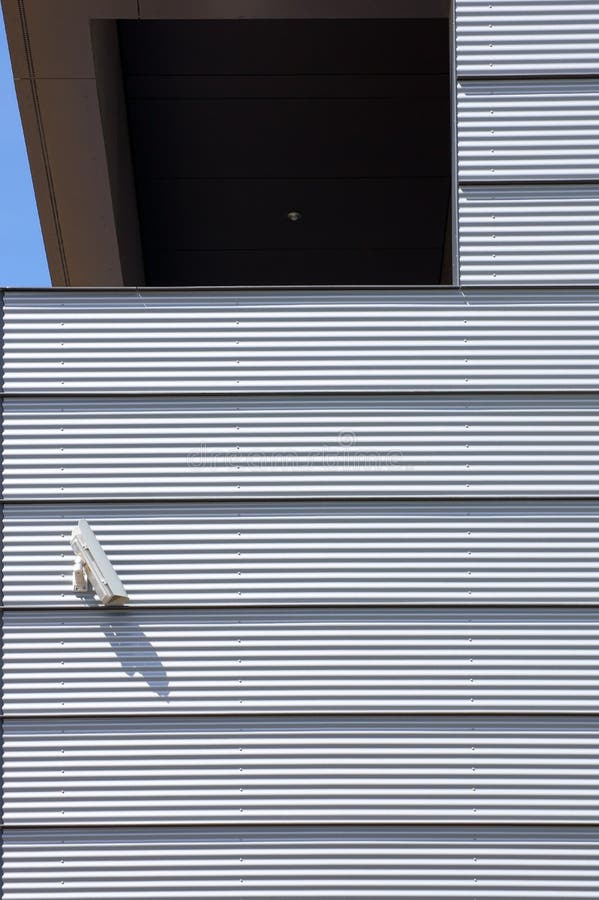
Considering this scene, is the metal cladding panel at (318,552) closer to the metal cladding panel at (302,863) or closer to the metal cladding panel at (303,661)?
the metal cladding panel at (303,661)

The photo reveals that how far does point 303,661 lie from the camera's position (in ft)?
25.0

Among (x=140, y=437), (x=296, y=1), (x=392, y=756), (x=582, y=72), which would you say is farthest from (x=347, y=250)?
(x=392, y=756)

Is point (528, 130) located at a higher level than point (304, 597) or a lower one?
higher

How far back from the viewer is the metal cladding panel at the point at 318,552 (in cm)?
769

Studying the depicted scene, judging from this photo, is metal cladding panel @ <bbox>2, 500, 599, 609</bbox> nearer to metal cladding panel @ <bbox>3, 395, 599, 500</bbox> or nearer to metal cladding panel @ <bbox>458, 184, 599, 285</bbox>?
metal cladding panel @ <bbox>3, 395, 599, 500</bbox>

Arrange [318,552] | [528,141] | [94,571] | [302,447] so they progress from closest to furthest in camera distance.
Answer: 1. [94,571]
2. [318,552]
3. [302,447]
4. [528,141]

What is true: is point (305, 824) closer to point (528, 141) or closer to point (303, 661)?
point (303, 661)

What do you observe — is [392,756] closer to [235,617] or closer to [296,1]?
[235,617]

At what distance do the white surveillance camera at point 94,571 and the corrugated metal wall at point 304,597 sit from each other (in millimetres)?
124

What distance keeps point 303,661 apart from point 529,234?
307 centimetres

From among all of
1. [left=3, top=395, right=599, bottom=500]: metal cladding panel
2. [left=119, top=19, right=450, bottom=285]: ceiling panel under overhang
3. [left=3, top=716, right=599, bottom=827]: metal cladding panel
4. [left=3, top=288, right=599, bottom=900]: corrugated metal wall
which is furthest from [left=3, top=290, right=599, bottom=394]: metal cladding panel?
[left=119, top=19, right=450, bottom=285]: ceiling panel under overhang

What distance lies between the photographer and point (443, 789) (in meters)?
7.41

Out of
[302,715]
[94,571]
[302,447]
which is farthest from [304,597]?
[94,571]

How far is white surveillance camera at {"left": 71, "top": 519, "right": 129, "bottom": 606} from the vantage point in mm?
Result: 7504
